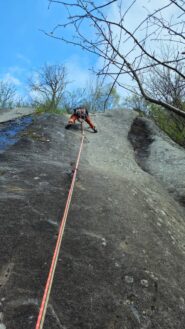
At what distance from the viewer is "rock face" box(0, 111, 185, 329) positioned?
376 centimetres

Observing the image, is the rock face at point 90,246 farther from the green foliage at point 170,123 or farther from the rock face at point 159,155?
the green foliage at point 170,123

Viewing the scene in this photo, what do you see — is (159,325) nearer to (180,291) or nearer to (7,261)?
(180,291)

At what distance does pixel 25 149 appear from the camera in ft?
27.8

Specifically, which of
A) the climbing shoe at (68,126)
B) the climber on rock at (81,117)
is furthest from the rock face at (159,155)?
the climbing shoe at (68,126)

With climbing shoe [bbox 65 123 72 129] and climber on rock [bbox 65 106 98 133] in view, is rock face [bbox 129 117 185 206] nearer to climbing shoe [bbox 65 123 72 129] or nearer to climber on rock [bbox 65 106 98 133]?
climber on rock [bbox 65 106 98 133]

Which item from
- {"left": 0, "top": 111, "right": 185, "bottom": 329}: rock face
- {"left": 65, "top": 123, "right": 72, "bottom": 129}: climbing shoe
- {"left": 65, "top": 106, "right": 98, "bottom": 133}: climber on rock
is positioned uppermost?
{"left": 65, "top": 106, "right": 98, "bottom": 133}: climber on rock

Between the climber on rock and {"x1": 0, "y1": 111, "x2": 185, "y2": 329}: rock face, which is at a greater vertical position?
the climber on rock

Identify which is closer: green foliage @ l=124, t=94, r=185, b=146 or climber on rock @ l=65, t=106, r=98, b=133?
climber on rock @ l=65, t=106, r=98, b=133

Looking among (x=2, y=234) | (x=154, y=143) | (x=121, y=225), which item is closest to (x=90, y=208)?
(x=121, y=225)

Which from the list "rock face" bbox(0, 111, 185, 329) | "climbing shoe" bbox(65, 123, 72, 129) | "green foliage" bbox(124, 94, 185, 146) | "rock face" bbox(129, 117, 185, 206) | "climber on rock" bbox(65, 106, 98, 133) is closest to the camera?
"rock face" bbox(0, 111, 185, 329)

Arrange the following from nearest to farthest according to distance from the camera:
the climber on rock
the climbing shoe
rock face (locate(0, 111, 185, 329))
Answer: rock face (locate(0, 111, 185, 329)) < the climbing shoe < the climber on rock

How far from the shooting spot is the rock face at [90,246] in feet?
12.3

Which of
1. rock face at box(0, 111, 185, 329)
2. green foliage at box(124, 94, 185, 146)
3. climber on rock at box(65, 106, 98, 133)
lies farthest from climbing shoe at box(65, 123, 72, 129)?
green foliage at box(124, 94, 185, 146)

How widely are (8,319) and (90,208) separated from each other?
253cm
